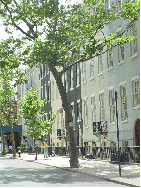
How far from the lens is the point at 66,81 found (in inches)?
1786

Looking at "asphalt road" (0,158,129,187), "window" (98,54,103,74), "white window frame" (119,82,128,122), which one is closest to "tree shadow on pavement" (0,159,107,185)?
"asphalt road" (0,158,129,187)

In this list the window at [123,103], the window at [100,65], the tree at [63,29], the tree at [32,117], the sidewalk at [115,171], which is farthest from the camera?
the tree at [32,117]

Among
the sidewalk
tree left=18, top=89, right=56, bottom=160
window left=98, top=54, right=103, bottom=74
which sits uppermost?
window left=98, top=54, right=103, bottom=74

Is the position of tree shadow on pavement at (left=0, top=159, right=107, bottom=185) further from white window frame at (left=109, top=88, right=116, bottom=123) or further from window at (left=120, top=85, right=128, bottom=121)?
white window frame at (left=109, top=88, right=116, bottom=123)

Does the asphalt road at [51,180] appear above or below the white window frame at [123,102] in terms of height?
below

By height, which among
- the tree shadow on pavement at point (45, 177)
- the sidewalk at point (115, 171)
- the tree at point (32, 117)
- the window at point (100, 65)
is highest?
the window at point (100, 65)

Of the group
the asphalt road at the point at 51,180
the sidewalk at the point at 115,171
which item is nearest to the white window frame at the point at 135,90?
the sidewalk at the point at 115,171

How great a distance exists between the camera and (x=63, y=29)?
72.3 feet

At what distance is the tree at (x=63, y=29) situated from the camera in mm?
21391

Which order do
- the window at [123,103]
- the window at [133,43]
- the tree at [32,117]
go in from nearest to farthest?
the window at [133,43]
the window at [123,103]
the tree at [32,117]

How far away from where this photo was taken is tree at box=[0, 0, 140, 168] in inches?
842

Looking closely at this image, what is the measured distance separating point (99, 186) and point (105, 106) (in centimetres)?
1942

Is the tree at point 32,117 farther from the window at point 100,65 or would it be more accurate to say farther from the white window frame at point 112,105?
the white window frame at point 112,105

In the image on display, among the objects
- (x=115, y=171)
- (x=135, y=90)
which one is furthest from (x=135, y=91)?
(x=115, y=171)
